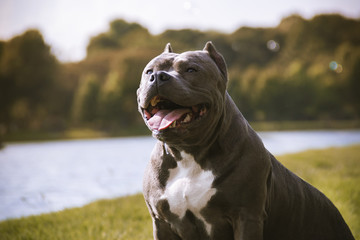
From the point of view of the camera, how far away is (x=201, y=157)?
85.4 inches

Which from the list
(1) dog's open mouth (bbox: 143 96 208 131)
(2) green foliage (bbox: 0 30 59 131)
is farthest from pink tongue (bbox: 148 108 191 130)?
(2) green foliage (bbox: 0 30 59 131)

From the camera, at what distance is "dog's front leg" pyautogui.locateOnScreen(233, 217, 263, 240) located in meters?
2.06

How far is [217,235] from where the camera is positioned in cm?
218

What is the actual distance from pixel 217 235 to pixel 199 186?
1.09ft

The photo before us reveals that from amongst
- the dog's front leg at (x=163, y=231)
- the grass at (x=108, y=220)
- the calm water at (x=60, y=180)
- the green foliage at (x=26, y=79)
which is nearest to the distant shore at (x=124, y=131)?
the green foliage at (x=26, y=79)

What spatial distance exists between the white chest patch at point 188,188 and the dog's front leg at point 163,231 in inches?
8.4

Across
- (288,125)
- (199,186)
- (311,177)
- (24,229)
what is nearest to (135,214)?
(24,229)

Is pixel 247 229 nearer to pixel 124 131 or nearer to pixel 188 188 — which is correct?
pixel 188 188

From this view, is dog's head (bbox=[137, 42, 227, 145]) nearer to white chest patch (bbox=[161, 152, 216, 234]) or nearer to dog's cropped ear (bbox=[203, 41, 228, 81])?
dog's cropped ear (bbox=[203, 41, 228, 81])

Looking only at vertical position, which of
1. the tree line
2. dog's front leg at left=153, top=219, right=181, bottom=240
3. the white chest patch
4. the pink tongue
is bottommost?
the tree line

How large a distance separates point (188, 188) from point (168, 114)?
0.45 m

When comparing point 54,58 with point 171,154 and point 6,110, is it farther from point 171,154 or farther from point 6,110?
point 171,154

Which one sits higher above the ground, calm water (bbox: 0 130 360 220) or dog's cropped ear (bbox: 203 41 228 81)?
dog's cropped ear (bbox: 203 41 228 81)

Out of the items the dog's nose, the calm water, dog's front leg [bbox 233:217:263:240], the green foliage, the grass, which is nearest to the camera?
the dog's nose
